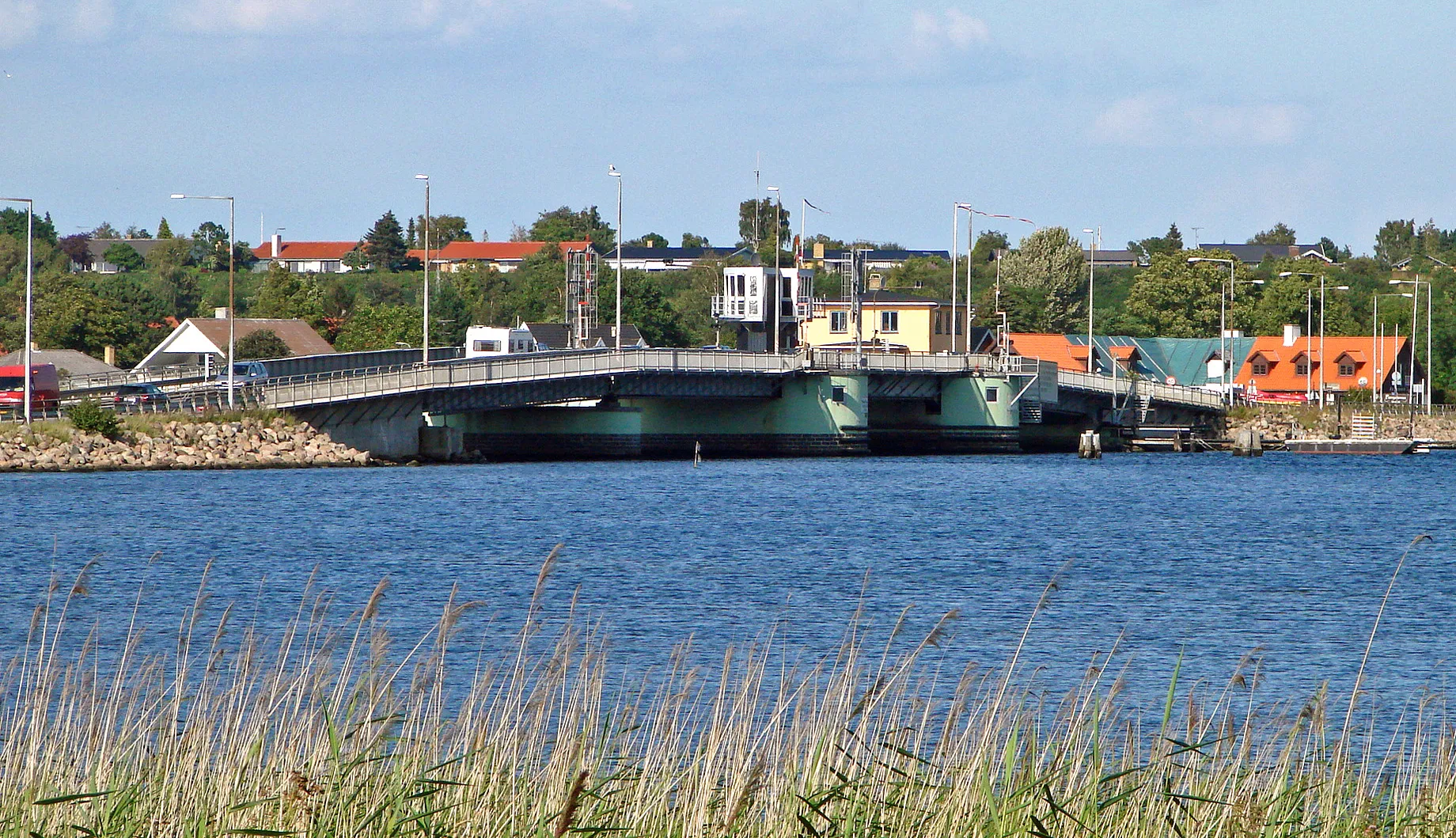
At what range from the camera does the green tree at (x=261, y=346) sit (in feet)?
384

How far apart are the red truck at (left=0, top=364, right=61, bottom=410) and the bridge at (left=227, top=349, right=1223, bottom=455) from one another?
881cm

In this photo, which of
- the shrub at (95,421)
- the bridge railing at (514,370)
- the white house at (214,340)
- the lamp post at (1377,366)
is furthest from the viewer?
the lamp post at (1377,366)

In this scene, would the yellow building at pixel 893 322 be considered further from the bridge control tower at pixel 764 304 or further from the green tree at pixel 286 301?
the green tree at pixel 286 301

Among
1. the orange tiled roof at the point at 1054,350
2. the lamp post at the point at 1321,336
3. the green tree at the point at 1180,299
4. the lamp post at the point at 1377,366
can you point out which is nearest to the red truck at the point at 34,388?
the lamp post at the point at 1321,336

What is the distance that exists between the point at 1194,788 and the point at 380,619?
21104 millimetres

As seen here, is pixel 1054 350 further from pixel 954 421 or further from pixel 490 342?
pixel 490 342

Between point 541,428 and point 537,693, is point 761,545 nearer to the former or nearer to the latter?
point 537,693

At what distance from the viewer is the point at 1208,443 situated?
109 m

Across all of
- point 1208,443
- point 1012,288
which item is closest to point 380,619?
point 1208,443

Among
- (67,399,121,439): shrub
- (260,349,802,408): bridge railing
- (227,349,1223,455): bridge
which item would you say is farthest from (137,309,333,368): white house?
(67,399,121,439): shrub

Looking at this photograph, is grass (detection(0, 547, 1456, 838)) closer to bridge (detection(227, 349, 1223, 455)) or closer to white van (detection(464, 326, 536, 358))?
bridge (detection(227, 349, 1223, 455))

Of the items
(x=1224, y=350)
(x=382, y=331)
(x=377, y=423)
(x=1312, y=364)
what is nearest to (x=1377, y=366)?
(x=1312, y=364)

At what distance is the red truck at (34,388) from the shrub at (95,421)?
4.65 meters

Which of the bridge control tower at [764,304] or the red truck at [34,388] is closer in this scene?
the red truck at [34,388]
